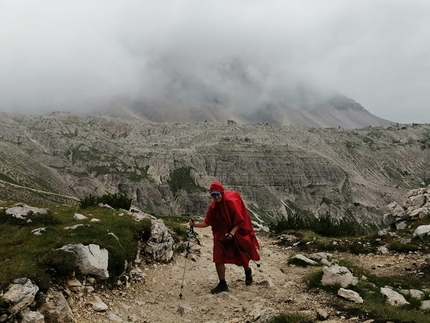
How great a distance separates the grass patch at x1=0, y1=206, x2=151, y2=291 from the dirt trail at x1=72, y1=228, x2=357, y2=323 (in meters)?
0.83

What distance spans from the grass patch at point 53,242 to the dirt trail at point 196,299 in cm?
83

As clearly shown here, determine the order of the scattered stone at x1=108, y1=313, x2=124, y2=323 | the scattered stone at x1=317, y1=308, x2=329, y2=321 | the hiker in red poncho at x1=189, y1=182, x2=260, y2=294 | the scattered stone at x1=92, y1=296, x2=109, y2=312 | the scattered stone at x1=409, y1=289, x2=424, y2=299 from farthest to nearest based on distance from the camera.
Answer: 1. the hiker in red poncho at x1=189, y1=182, x2=260, y2=294
2. the scattered stone at x1=409, y1=289, x2=424, y2=299
3. the scattered stone at x1=92, y1=296, x2=109, y2=312
4. the scattered stone at x1=108, y1=313, x2=124, y2=323
5. the scattered stone at x1=317, y1=308, x2=329, y2=321

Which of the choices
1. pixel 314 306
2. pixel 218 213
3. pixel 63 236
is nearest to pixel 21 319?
pixel 63 236

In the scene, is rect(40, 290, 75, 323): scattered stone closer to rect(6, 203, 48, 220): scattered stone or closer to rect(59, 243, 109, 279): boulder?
rect(59, 243, 109, 279): boulder

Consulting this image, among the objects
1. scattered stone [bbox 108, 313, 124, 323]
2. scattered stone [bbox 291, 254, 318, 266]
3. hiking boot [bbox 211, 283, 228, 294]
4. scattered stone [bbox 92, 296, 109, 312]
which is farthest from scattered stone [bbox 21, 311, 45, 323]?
scattered stone [bbox 291, 254, 318, 266]

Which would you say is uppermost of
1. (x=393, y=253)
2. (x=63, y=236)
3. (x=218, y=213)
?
(x=218, y=213)

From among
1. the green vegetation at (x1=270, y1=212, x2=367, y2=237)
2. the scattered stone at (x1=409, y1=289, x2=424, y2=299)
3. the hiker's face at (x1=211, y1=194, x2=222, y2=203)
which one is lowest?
the green vegetation at (x1=270, y1=212, x2=367, y2=237)

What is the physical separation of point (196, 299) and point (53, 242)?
4043 mm

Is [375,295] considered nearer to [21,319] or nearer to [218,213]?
[218,213]

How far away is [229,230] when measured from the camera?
9.52m

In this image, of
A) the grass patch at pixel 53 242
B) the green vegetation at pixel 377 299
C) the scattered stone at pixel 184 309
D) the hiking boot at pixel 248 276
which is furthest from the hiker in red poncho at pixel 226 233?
the grass patch at pixel 53 242

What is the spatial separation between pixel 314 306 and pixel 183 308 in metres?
3.09

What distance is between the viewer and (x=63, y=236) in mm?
9625

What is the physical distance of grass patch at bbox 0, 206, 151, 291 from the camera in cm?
739
